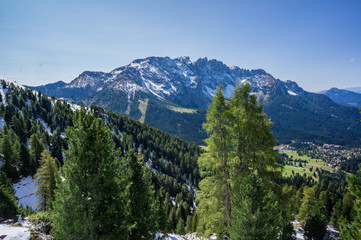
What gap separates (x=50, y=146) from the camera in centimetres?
7950

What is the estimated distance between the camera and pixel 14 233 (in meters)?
13.3

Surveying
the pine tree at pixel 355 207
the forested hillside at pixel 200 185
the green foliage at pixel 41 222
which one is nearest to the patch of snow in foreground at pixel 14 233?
the green foliage at pixel 41 222

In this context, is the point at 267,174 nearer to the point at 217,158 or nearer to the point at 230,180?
the point at 230,180

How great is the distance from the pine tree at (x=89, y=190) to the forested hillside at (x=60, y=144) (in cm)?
3315

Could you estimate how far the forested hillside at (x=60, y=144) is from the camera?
54.0 meters

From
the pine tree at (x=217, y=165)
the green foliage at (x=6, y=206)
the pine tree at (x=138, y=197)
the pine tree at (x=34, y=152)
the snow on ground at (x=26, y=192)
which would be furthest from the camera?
the pine tree at (x=34, y=152)

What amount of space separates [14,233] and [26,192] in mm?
45307

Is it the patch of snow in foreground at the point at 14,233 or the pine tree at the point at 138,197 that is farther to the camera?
the pine tree at the point at 138,197

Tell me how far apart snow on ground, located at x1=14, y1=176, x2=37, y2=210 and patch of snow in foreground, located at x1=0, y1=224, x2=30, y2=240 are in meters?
37.7

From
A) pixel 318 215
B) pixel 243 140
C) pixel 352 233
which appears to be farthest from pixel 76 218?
pixel 318 215

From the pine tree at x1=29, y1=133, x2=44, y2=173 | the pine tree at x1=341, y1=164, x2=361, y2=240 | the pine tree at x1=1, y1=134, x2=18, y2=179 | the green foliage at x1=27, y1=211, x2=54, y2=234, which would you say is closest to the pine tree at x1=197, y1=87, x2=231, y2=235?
the pine tree at x1=341, y1=164, x2=361, y2=240

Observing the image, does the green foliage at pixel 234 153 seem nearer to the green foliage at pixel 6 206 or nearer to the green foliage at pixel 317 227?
the green foliage at pixel 6 206

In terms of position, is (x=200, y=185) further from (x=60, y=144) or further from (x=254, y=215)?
(x=60, y=144)

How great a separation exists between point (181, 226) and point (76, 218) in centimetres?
5181
